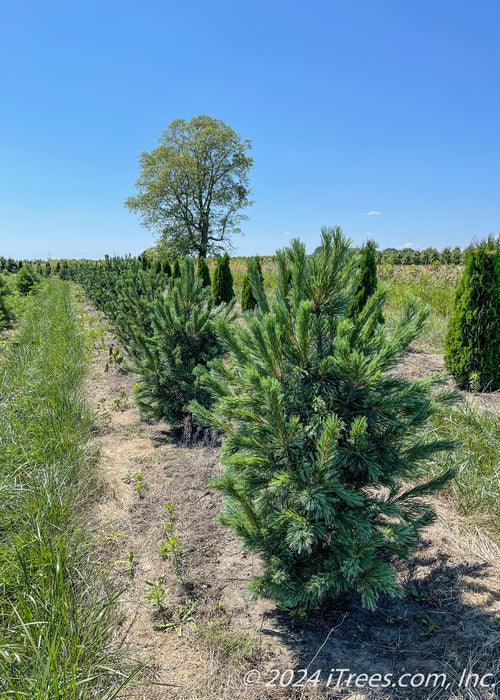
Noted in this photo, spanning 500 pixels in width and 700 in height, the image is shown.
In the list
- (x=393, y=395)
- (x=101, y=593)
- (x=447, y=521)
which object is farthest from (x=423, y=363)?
(x=101, y=593)

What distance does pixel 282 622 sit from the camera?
2113mm

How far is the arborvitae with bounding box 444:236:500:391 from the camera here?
6.00 meters

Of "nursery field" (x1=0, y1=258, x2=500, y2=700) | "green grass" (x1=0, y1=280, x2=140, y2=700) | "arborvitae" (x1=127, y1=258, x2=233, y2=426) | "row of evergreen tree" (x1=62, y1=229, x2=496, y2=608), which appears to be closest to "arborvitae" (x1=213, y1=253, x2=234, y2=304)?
"arborvitae" (x1=127, y1=258, x2=233, y2=426)

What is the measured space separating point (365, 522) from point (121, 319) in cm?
578

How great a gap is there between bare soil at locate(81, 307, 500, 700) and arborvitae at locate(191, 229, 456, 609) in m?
0.29

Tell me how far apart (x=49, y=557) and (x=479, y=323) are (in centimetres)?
629

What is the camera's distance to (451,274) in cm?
1215

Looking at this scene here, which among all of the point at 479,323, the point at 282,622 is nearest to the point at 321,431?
the point at 282,622

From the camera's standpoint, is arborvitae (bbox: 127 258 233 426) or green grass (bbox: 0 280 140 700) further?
arborvitae (bbox: 127 258 233 426)

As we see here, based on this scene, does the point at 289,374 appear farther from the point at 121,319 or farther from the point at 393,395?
the point at 121,319

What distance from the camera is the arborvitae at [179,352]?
4434 millimetres

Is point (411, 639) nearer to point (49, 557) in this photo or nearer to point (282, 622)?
point (282, 622)

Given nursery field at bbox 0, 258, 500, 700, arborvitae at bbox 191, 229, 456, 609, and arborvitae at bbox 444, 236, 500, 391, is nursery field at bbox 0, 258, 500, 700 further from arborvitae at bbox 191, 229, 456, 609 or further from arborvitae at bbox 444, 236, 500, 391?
arborvitae at bbox 444, 236, 500, 391

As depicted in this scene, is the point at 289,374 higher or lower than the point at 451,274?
lower
